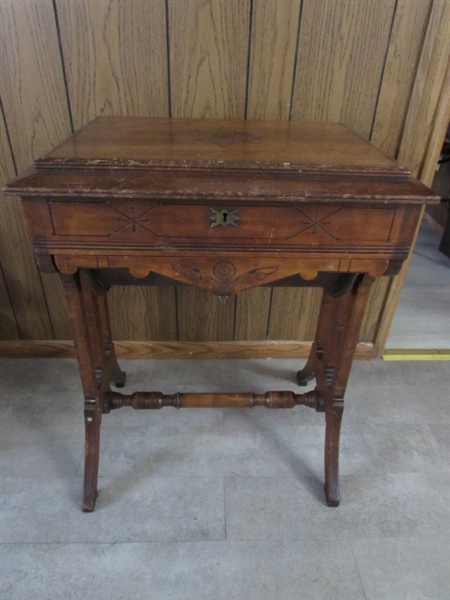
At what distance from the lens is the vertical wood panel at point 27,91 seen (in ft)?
4.01

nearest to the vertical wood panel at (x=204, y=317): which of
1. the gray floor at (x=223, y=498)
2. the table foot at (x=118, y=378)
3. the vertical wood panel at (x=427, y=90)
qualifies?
the gray floor at (x=223, y=498)

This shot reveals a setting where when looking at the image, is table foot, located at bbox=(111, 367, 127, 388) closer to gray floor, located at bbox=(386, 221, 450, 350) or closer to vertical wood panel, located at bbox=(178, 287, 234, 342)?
vertical wood panel, located at bbox=(178, 287, 234, 342)

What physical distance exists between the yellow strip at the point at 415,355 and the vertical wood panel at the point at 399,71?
2.71 ft

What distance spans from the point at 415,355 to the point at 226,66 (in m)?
1.34

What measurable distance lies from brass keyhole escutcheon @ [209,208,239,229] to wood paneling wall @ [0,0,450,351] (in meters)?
0.64

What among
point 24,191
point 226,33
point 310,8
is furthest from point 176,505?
point 310,8

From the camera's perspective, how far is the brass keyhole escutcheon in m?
0.86

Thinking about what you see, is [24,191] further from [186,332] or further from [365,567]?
[365,567]

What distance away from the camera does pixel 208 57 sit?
128 cm

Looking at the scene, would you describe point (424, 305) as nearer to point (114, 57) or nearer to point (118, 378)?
point (118, 378)

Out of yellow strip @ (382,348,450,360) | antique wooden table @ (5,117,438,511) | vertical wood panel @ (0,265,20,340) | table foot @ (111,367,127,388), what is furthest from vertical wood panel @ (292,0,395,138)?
vertical wood panel @ (0,265,20,340)

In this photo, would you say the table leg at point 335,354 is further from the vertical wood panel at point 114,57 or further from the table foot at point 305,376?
the vertical wood panel at point 114,57

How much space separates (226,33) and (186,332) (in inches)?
40.2

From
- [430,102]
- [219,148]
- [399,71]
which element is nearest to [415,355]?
[430,102]
